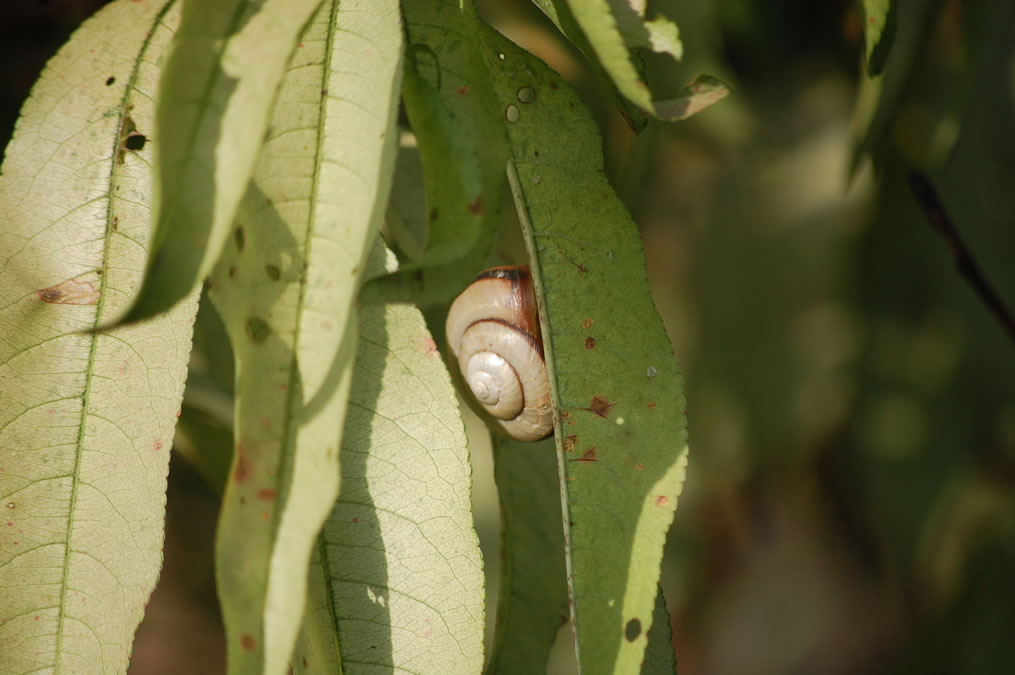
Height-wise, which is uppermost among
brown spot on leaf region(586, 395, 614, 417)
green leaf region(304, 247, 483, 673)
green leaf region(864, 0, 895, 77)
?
green leaf region(864, 0, 895, 77)

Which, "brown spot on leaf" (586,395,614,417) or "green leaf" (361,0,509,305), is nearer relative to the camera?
"green leaf" (361,0,509,305)

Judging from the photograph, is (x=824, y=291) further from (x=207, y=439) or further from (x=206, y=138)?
(x=206, y=138)

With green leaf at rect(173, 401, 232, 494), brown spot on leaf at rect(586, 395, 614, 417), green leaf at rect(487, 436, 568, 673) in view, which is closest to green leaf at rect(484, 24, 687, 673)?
brown spot on leaf at rect(586, 395, 614, 417)

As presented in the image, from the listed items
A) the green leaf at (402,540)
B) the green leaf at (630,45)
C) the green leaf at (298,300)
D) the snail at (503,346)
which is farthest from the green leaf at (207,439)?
the green leaf at (630,45)

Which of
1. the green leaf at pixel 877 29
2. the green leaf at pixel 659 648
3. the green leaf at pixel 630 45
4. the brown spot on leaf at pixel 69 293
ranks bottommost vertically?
the green leaf at pixel 659 648

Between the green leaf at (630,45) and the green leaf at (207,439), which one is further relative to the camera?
the green leaf at (207,439)

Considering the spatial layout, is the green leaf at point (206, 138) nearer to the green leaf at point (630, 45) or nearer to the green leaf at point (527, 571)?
the green leaf at point (630, 45)

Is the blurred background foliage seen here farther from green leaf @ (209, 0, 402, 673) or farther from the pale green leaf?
green leaf @ (209, 0, 402, 673)

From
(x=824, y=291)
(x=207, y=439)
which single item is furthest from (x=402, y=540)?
(x=824, y=291)
